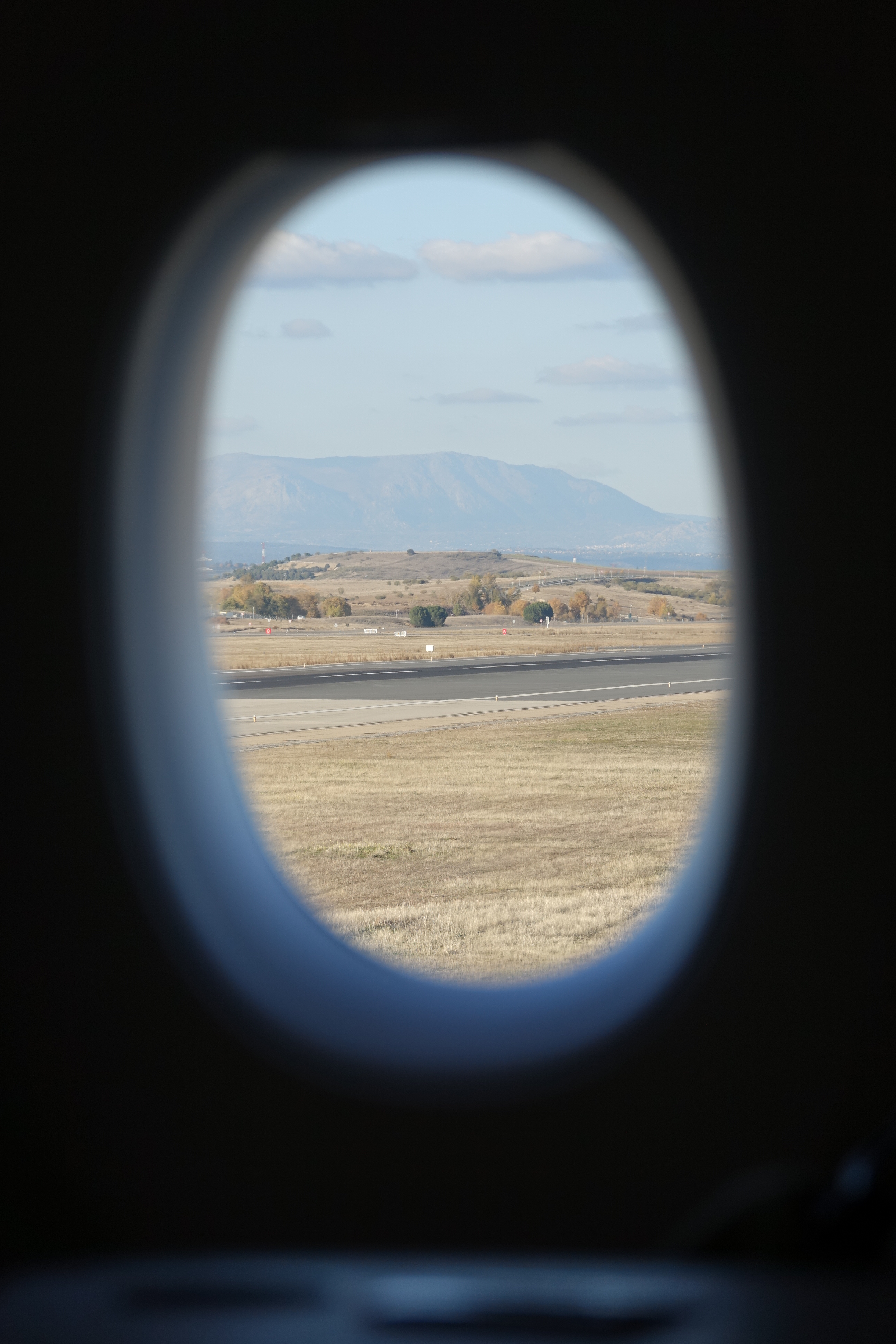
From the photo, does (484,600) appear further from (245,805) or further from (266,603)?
(245,805)

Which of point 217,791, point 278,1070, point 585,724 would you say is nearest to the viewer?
point 278,1070

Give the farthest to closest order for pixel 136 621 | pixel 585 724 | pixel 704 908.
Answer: pixel 585 724 < pixel 136 621 < pixel 704 908

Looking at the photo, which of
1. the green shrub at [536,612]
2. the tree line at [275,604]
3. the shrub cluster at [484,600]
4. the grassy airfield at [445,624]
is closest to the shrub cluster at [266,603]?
the tree line at [275,604]

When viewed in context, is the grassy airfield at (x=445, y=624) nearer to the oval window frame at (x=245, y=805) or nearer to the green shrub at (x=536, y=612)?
the oval window frame at (x=245, y=805)

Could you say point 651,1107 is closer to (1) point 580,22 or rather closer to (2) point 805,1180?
(2) point 805,1180

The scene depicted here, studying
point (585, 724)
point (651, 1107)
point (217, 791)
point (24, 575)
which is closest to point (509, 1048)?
point (651, 1107)

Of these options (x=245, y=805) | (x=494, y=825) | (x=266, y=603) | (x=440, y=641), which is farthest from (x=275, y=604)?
(x=245, y=805)

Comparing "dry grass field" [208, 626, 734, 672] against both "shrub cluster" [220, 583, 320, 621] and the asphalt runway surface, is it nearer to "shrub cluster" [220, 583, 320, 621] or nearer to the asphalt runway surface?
"shrub cluster" [220, 583, 320, 621]
